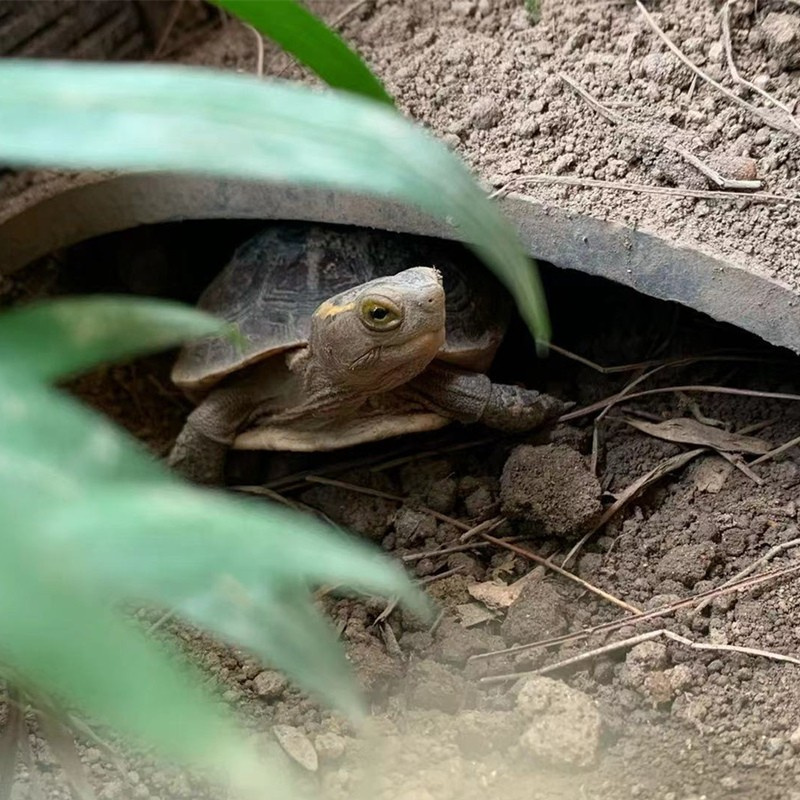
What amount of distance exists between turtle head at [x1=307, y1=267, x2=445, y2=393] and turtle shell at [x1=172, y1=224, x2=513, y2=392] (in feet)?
0.55

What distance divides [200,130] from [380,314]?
50.0 inches

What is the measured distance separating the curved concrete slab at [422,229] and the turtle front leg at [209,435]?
0.48 metres

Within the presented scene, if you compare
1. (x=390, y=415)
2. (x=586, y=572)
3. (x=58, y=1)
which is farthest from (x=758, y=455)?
(x=58, y=1)

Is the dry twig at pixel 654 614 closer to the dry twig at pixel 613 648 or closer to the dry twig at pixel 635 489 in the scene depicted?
the dry twig at pixel 613 648

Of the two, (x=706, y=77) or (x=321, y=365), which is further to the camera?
(x=321, y=365)

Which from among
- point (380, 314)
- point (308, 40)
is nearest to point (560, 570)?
point (380, 314)

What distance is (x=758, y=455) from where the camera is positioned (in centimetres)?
199

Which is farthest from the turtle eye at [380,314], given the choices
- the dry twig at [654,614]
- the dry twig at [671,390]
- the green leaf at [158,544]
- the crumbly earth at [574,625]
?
the green leaf at [158,544]

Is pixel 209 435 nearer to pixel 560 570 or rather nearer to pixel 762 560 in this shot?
pixel 560 570

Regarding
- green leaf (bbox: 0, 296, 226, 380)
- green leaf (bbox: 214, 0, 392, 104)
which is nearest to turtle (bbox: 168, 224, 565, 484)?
green leaf (bbox: 214, 0, 392, 104)

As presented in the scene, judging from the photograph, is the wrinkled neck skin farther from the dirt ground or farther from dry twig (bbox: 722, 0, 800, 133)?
dry twig (bbox: 722, 0, 800, 133)

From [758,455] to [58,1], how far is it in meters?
2.02

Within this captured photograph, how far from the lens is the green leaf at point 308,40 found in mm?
1042

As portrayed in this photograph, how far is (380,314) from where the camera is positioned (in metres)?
1.89
